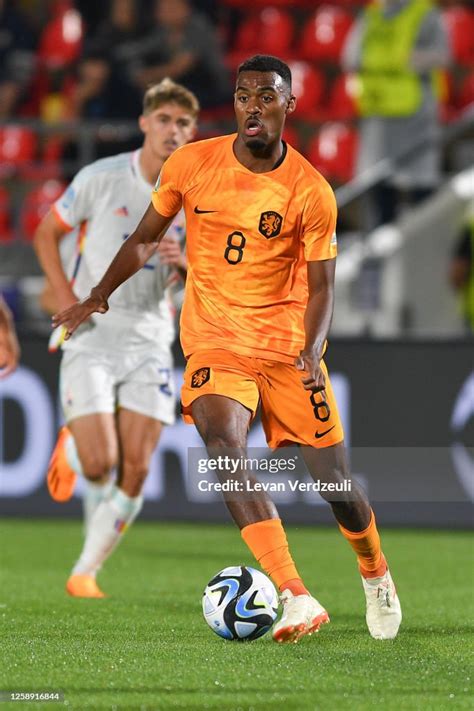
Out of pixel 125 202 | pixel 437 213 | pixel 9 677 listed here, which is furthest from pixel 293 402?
pixel 437 213

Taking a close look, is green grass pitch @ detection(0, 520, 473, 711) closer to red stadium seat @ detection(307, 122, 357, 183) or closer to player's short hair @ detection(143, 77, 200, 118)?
player's short hair @ detection(143, 77, 200, 118)

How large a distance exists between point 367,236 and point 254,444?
308 cm

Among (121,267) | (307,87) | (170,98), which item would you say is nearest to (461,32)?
(307,87)

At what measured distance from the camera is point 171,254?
744 centimetres

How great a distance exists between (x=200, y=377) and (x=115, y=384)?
6.46 ft

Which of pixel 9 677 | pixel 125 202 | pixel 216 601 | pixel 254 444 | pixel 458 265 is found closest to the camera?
pixel 9 677

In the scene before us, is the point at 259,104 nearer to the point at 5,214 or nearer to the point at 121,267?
the point at 121,267

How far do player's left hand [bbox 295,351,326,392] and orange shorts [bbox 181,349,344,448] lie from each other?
248 mm

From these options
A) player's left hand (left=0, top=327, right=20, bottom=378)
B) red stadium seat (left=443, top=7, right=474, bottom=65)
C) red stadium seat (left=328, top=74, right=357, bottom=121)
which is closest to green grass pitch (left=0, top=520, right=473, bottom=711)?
player's left hand (left=0, top=327, right=20, bottom=378)

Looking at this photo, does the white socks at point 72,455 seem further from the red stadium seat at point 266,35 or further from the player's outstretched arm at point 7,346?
the red stadium seat at point 266,35

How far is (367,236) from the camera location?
13.6m

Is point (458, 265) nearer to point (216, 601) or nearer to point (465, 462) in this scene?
point (465, 462)

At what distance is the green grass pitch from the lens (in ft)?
15.2

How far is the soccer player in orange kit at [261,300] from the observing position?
571cm
